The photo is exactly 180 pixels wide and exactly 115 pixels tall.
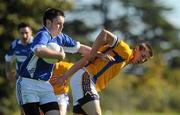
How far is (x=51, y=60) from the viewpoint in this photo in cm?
1027

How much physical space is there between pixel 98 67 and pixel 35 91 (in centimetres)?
145

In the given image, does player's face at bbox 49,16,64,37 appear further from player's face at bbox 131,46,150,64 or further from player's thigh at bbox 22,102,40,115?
player's face at bbox 131,46,150,64

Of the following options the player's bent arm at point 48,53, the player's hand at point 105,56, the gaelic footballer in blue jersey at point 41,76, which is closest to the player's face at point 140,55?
the player's hand at point 105,56

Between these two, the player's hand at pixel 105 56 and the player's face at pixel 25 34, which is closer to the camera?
the player's hand at pixel 105 56

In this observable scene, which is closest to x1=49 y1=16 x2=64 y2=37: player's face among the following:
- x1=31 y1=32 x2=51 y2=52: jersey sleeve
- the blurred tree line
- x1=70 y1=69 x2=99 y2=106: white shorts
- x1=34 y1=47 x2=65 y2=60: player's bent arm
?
x1=31 y1=32 x2=51 y2=52: jersey sleeve

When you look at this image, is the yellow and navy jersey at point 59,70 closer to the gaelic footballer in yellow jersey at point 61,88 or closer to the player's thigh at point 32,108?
the gaelic footballer in yellow jersey at point 61,88

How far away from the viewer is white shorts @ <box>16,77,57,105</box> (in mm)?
10609

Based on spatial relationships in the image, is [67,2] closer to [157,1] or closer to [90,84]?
[90,84]

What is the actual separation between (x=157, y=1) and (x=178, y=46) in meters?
6.52

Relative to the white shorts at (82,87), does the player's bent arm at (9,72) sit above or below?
above

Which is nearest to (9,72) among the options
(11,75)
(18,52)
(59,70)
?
(11,75)

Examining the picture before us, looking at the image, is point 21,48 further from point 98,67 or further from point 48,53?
point 48,53

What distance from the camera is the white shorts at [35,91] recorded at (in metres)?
10.6

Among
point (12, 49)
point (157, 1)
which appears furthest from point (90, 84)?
point (157, 1)
